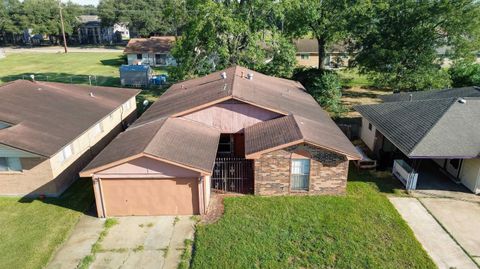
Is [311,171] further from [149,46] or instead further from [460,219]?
[149,46]

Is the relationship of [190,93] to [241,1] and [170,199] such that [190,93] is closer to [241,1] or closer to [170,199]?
[170,199]

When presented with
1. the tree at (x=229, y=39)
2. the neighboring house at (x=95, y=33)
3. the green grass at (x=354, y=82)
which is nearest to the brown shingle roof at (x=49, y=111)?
the tree at (x=229, y=39)

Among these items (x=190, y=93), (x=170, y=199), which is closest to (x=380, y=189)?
(x=170, y=199)

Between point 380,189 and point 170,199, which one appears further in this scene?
point 380,189

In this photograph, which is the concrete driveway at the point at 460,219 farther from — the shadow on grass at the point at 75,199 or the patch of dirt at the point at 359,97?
the shadow on grass at the point at 75,199

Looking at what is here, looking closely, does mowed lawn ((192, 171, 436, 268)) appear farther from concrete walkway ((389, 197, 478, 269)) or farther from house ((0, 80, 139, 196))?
house ((0, 80, 139, 196))

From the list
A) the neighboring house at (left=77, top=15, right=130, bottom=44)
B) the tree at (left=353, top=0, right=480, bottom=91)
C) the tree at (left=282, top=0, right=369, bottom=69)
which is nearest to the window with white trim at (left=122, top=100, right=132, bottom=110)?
the tree at (left=282, top=0, right=369, bottom=69)

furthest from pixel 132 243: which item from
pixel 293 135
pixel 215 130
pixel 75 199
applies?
pixel 293 135

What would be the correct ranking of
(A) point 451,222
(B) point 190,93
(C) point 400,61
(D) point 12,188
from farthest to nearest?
(C) point 400,61 < (B) point 190,93 < (D) point 12,188 < (A) point 451,222
